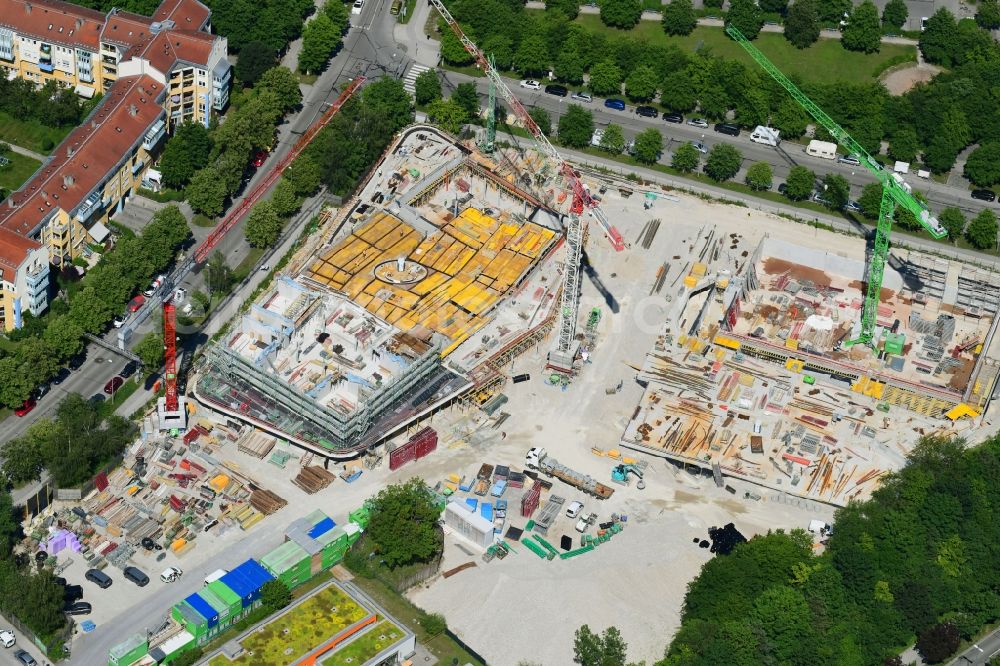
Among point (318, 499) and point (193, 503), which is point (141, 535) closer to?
point (193, 503)

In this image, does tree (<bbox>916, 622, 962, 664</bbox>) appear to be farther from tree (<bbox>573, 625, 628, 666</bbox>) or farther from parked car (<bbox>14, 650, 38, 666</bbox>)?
parked car (<bbox>14, 650, 38, 666</bbox>)

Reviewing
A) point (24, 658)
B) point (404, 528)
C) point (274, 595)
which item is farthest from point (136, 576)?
point (404, 528)

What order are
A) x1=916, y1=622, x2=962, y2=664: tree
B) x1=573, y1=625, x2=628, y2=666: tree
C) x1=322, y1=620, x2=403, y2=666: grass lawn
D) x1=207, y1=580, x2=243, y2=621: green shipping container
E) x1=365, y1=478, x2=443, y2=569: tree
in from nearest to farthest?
x1=322, y1=620, x2=403, y2=666: grass lawn → x1=573, y1=625, x2=628, y2=666: tree → x1=207, y1=580, x2=243, y2=621: green shipping container → x1=916, y1=622, x2=962, y2=664: tree → x1=365, y1=478, x2=443, y2=569: tree

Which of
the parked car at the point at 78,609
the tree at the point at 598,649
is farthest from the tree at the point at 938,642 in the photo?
the parked car at the point at 78,609

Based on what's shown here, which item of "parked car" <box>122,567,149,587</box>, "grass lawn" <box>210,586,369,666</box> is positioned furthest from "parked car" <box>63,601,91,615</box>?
"grass lawn" <box>210,586,369,666</box>

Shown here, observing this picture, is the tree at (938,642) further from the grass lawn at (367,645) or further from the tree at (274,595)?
the tree at (274,595)
